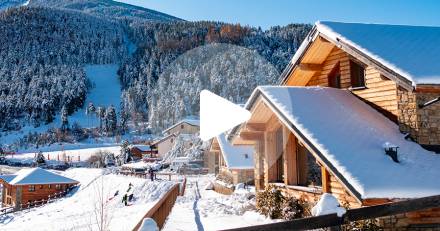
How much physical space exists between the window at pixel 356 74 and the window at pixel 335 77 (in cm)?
77

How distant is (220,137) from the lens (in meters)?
30.9

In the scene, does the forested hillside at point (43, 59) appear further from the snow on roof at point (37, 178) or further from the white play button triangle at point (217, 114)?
the white play button triangle at point (217, 114)

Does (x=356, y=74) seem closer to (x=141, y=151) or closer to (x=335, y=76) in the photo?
(x=335, y=76)

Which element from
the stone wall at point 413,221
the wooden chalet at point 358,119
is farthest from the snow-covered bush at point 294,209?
the stone wall at point 413,221

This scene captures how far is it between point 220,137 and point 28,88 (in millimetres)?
124448

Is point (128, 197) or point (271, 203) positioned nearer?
point (271, 203)

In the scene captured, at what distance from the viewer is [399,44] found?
39.7 ft

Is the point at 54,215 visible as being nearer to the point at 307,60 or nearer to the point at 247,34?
the point at 307,60

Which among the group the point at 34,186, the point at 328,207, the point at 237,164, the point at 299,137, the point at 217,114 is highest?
the point at 217,114

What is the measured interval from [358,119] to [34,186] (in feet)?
124

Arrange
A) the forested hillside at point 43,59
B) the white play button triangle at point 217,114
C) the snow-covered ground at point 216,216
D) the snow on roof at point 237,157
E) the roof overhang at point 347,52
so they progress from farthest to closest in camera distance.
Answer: the forested hillside at point 43,59, the snow on roof at point 237,157, the white play button triangle at point 217,114, the snow-covered ground at point 216,216, the roof overhang at point 347,52

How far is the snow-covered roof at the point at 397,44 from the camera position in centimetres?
1022

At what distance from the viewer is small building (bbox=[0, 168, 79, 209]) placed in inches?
1582

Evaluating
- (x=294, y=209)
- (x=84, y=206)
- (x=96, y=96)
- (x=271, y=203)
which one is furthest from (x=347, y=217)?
(x=96, y=96)
